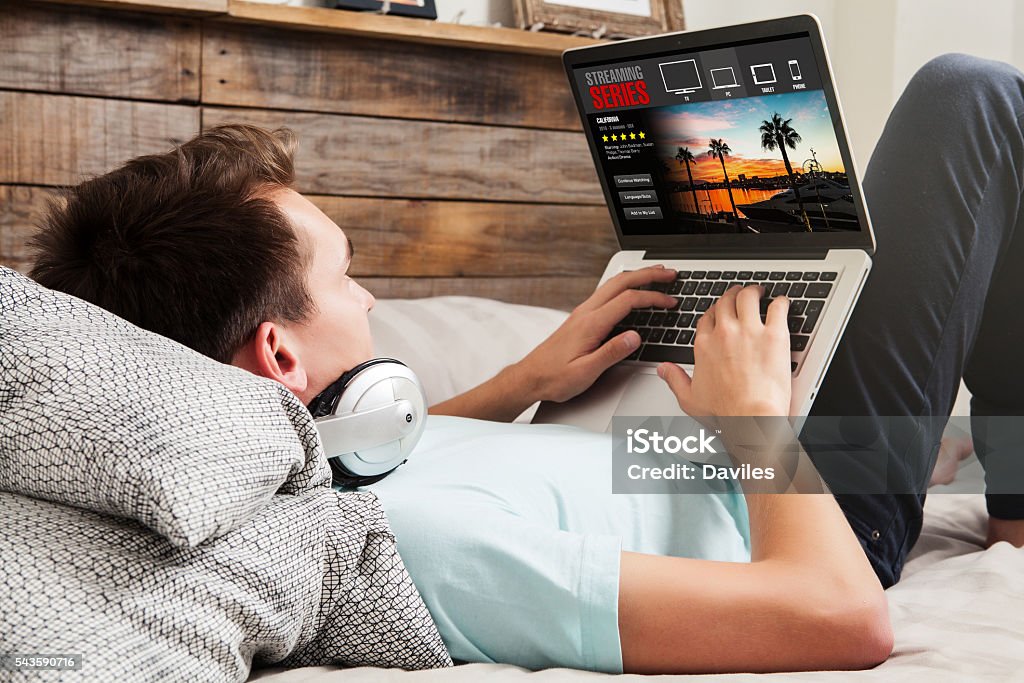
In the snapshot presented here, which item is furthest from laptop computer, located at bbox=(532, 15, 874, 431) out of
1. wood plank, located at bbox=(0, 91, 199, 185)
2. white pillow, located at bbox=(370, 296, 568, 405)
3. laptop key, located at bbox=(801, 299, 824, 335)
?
wood plank, located at bbox=(0, 91, 199, 185)

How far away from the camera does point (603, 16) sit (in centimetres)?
197

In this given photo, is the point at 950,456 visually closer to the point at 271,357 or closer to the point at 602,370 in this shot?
the point at 602,370

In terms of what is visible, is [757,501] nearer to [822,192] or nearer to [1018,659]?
[1018,659]

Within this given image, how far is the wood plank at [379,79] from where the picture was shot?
5.68ft

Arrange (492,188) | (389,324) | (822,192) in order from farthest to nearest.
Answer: (492,188), (389,324), (822,192)

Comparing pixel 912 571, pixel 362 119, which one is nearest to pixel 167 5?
pixel 362 119

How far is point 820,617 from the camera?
0.70m

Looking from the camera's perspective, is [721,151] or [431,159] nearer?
[721,151]

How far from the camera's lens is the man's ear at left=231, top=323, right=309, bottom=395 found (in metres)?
0.80

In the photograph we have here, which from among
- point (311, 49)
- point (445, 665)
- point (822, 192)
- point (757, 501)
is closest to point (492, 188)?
point (311, 49)

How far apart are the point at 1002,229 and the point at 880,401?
25 cm

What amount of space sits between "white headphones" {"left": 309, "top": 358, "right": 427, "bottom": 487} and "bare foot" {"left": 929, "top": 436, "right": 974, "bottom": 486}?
38.4 inches

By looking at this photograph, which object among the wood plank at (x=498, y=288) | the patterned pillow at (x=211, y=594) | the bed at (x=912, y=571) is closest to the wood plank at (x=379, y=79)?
the wood plank at (x=498, y=288)

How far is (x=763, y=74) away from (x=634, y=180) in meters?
0.22
